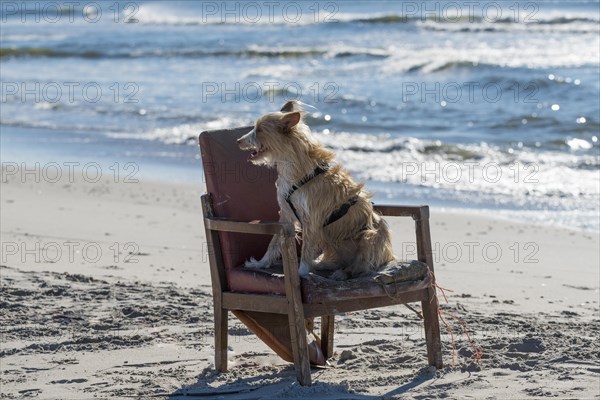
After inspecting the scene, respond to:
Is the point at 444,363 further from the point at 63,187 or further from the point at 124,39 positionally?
the point at 124,39

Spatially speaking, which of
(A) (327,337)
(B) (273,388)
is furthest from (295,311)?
(A) (327,337)

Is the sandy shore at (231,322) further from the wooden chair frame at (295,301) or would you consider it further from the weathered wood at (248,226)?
the weathered wood at (248,226)

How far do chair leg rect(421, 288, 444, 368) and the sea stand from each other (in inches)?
168

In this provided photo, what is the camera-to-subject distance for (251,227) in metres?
4.95

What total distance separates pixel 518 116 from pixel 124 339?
11.1 metres

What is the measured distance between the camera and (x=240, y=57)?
26.6 metres

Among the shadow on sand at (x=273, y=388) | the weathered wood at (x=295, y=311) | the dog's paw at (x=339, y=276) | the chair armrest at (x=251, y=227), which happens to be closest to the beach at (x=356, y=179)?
the shadow on sand at (x=273, y=388)

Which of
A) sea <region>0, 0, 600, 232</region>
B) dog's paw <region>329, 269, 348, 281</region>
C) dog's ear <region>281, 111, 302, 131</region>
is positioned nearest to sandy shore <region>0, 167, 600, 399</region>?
dog's paw <region>329, 269, 348, 281</region>

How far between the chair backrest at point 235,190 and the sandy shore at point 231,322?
650mm

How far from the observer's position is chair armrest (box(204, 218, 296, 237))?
4.84 m

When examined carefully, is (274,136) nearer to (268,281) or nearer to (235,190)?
(235,190)

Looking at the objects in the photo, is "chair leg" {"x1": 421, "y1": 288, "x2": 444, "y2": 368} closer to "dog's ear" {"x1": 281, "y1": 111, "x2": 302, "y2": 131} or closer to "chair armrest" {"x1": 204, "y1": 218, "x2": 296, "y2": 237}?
"chair armrest" {"x1": 204, "y1": 218, "x2": 296, "y2": 237}

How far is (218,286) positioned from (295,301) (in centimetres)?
62

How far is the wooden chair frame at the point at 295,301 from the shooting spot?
192 inches
